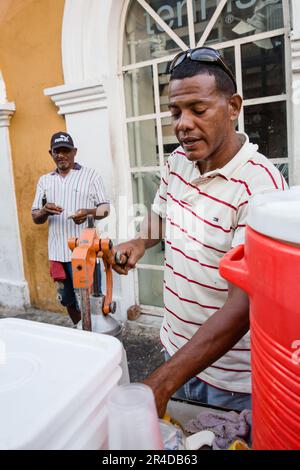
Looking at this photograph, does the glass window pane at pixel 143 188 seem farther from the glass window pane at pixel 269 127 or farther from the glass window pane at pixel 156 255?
the glass window pane at pixel 269 127

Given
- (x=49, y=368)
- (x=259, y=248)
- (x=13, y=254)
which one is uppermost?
(x=259, y=248)

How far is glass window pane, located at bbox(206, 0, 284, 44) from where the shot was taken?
2.82m

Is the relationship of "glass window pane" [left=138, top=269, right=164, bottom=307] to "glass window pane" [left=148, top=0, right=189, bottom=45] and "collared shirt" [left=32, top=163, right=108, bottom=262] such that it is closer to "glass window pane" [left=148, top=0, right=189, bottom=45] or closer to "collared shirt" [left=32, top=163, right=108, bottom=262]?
"collared shirt" [left=32, top=163, right=108, bottom=262]

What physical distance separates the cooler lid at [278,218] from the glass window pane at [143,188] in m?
3.02

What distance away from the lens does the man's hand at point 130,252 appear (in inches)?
47.7

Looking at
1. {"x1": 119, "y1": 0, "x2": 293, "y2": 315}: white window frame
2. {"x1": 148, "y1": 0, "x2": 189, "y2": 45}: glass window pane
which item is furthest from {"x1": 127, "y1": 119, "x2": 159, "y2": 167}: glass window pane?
{"x1": 148, "y1": 0, "x2": 189, "y2": 45}: glass window pane

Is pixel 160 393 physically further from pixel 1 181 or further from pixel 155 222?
pixel 1 181

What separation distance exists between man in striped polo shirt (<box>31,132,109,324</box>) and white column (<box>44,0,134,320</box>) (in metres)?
0.21

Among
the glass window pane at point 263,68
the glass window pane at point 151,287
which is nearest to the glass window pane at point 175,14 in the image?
the glass window pane at point 263,68

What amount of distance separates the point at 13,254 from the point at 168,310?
326cm

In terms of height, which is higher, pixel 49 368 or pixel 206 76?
pixel 206 76

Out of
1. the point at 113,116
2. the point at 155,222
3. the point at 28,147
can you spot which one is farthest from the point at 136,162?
the point at 155,222

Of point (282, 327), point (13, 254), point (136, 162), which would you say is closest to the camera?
point (282, 327)

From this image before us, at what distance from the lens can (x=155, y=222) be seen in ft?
5.67
